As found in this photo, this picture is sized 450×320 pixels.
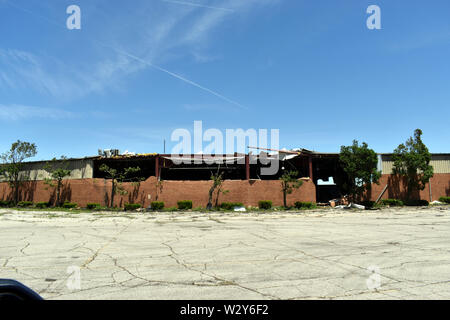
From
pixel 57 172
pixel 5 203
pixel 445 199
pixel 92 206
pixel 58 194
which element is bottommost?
pixel 5 203

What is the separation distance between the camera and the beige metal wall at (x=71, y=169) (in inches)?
1328

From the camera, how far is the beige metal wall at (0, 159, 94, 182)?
33719 millimetres

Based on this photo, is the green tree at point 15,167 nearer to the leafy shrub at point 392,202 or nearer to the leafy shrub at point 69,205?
the leafy shrub at point 69,205

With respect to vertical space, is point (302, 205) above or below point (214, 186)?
below

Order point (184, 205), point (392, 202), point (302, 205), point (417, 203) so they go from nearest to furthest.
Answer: point (184, 205), point (302, 205), point (392, 202), point (417, 203)

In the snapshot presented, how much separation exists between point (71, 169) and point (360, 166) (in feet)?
102

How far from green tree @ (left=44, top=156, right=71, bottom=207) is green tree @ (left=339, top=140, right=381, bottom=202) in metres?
29.5

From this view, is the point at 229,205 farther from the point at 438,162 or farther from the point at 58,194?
the point at 438,162

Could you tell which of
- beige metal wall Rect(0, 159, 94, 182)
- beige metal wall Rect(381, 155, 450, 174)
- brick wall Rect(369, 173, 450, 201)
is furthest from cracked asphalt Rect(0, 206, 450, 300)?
beige metal wall Rect(381, 155, 450, 174)

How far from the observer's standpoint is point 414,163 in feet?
101

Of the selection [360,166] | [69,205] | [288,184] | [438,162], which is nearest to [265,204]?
[288,184]

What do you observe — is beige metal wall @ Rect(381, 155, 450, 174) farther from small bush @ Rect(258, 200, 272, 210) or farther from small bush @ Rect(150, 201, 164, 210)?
small bush @ Rect(150, 201, 164, 210)
